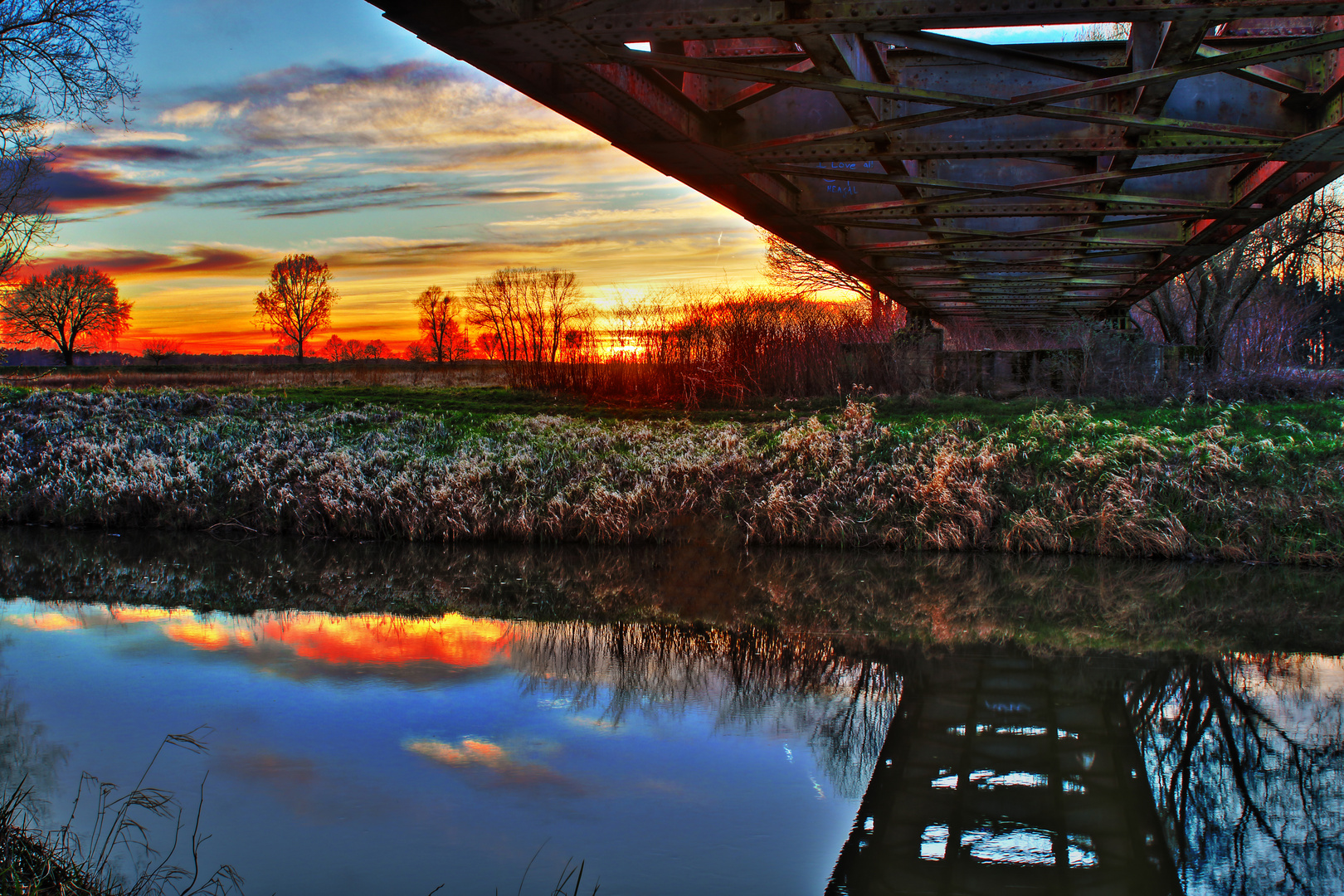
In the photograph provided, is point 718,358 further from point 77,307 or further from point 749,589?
point 77,307

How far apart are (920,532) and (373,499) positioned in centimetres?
774

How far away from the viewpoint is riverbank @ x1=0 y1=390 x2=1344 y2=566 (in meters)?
10.6

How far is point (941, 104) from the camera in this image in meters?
5.88

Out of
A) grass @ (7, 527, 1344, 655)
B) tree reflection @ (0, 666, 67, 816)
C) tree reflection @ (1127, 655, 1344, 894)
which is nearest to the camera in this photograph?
tree reflection @ (1127, 655, 1344, 894)

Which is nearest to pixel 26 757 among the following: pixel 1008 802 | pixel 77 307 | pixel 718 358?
pixel 1008 802

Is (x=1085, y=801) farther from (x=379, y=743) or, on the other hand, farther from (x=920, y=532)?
(x=920, y=532)

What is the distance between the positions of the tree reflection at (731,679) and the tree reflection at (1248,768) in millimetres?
1683

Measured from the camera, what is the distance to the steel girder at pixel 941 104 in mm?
4758

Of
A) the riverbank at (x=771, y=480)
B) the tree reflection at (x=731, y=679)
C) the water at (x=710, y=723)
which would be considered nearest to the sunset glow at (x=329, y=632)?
the water at (x=710, y=723)

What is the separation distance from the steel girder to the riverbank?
9.74 feet

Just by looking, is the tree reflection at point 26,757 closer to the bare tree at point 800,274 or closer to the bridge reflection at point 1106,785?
the bridge reflection at point 1106,785

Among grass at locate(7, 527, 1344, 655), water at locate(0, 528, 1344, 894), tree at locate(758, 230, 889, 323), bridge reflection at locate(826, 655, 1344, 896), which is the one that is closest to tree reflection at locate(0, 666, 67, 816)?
water at locate(0, 528, 1344, 894)

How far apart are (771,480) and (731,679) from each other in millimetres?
5829

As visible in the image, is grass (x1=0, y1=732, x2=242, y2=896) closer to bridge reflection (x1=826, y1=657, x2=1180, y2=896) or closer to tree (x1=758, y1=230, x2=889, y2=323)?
bridge reflection (x1=826, y1=657, x2=1180, y2=896)
